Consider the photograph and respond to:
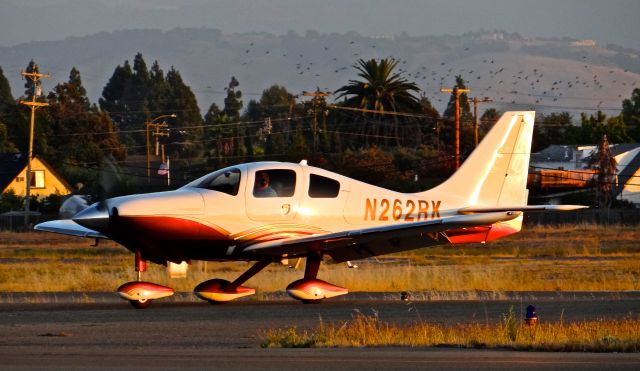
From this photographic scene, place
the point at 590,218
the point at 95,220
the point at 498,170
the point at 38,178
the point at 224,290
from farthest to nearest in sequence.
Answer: the point at 38,178, the point at 590,218, the point at 498,170, the point at 224,290, the point at 95,220

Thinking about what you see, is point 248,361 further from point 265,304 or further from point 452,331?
point 265,304

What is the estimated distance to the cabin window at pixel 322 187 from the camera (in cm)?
2212

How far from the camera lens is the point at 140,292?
21.2m

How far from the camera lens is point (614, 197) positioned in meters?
89.2

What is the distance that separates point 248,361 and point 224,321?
5047 mm

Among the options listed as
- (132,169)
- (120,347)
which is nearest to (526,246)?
→ (120,347)

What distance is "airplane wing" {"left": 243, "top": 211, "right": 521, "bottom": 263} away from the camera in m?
20.8

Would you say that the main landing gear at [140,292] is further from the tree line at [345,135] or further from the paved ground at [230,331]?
the tree line at [345,135]

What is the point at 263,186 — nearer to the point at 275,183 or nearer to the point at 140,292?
the point at 275,183

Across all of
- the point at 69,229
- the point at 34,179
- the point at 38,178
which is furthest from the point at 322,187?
the point at 34,179

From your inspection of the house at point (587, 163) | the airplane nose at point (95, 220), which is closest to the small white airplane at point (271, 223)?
the airplane nose at point (95, 220)

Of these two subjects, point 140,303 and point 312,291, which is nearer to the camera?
point 140,303

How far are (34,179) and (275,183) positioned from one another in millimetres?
68741

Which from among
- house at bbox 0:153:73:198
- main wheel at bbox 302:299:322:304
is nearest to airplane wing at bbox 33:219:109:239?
main wheel at bbox 302:299:322:304
